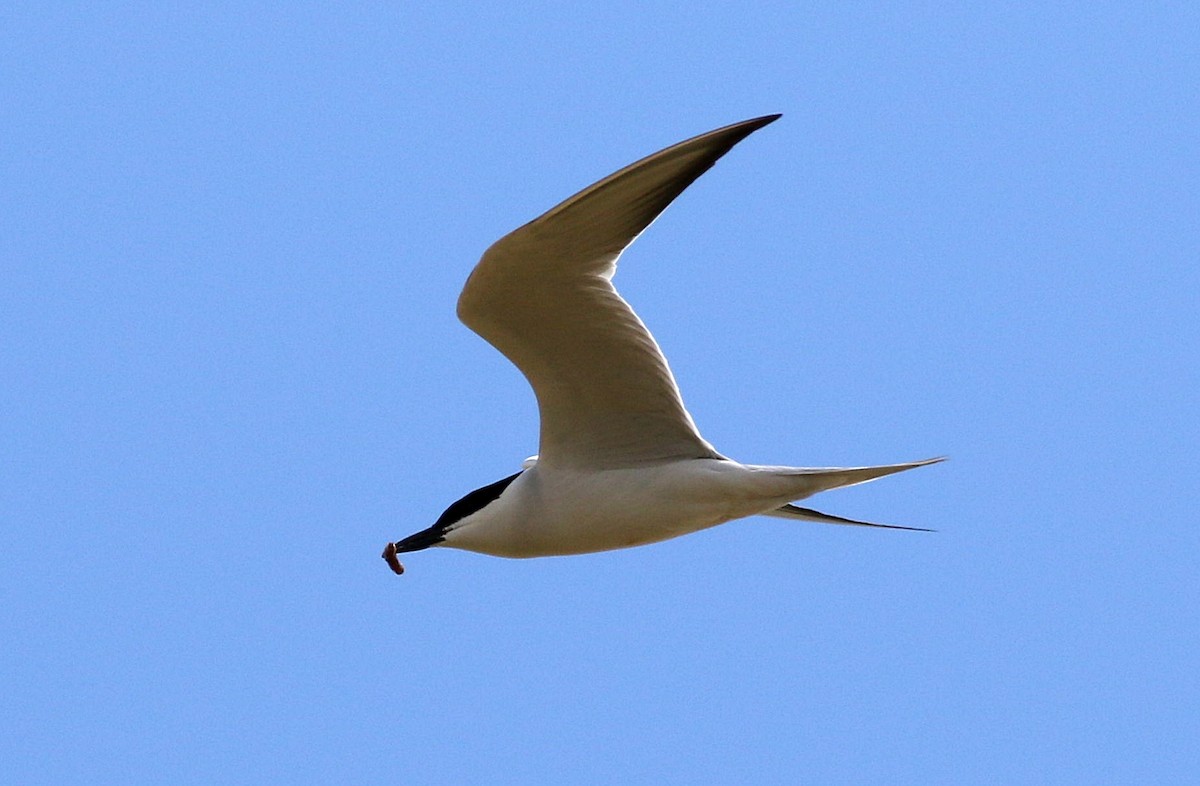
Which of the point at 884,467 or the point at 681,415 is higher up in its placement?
the point at 681,415

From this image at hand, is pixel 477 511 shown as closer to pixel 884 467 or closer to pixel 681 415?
pixel 681 415

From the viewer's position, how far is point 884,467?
22.7ft

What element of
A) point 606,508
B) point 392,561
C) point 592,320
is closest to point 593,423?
point 606,508

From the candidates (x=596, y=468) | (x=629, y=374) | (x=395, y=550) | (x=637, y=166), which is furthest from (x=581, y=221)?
(x=395, y=550)

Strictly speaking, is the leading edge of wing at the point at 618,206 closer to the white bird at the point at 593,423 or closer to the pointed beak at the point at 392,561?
the white bird at the point at 593,423

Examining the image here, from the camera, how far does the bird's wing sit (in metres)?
6.43

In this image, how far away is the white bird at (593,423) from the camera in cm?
672

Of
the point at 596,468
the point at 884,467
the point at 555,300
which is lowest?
the point at 884,467

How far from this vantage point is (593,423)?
7777mm

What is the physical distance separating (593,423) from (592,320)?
71 centimetres

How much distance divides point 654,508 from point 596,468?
1.24 ft

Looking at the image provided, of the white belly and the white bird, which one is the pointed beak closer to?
the white bird

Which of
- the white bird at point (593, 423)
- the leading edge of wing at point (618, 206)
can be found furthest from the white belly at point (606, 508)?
the leading edge of wing at point (618, 206)

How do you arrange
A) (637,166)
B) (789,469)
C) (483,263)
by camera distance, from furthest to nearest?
(789,469), (483,263), (637,166)
